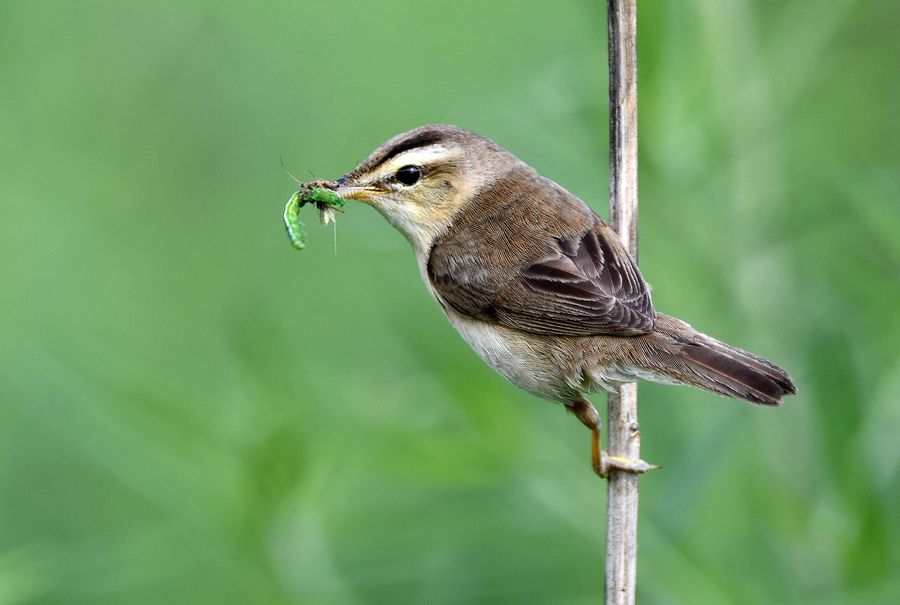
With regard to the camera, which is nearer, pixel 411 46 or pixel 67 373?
pixel 67 373

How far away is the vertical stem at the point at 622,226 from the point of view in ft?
11.3

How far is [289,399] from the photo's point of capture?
13.0ft

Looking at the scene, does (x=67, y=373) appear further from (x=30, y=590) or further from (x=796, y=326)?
(x=796, y=326)

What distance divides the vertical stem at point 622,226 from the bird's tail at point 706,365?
6.7 inches

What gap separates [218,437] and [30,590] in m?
0.77

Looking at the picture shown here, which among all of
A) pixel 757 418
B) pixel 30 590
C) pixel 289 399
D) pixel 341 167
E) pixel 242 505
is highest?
pixel 341 167

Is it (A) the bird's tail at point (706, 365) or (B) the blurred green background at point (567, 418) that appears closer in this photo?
(A) the bird's tail at point (706, 365)

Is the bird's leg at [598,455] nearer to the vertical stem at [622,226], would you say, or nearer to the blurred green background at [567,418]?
the vertical stem at [622,226]

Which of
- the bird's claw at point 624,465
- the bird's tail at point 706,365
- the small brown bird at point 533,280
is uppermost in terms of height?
the small brown bird at point 533,280

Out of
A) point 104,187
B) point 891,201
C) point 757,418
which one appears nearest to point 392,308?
point 757,418

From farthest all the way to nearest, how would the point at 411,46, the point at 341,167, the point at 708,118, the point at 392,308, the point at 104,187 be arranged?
1. the point at 411,46
2. the point at 104,187
3. the point at 341,167
4. the point at 392,308
5. the point at 708,118

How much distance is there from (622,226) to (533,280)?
0.40 meters

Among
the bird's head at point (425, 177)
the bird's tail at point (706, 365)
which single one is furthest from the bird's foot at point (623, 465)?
the bird's head at point (425, 177)

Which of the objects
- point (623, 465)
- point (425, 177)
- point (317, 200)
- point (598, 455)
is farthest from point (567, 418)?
point (317, 200)
